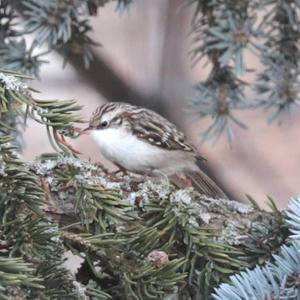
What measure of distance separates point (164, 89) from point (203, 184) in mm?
846

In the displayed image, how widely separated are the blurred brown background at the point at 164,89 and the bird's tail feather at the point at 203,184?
0.35 m

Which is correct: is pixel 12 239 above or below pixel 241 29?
below

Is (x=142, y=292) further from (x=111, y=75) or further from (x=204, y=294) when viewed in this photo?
(x=111, y=75)

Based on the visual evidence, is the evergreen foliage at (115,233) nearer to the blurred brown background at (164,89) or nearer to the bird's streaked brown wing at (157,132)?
the bird's streaked brown wing at (157,132)

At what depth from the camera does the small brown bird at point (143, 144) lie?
2174 millimetres

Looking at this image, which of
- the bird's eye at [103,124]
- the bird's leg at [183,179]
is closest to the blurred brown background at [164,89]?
the bird's eye at [103,124]

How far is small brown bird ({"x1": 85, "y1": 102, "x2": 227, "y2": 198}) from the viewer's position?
2174 millimetres

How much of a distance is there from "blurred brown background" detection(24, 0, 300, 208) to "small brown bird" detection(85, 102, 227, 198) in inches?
7.4

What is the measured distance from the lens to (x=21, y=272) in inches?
40.5

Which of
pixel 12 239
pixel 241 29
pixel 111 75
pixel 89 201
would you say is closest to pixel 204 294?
pixel 89 201

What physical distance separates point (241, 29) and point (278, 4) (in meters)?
0.11

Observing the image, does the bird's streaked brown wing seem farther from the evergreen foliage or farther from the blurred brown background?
the evergreen foliage

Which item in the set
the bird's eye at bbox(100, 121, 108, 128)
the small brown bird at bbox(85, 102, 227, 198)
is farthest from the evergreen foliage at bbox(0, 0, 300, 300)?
the bird's eye at bbox(100, 121, 108, 128)

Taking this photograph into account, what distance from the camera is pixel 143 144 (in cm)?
220
